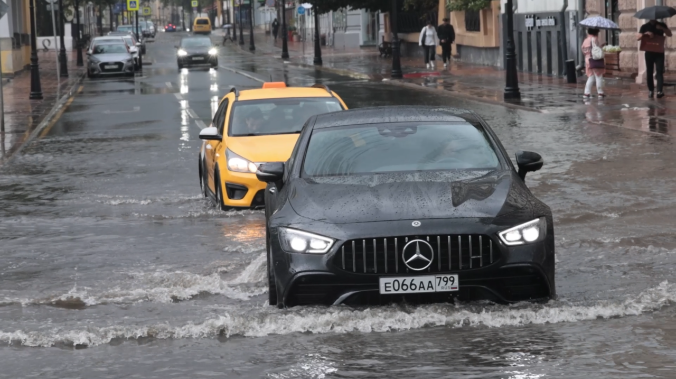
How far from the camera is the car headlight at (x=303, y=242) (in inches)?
299

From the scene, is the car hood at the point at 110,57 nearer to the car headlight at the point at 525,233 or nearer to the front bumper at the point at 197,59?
the front bumper at the point at 197,59

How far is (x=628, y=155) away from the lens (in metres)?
17.9

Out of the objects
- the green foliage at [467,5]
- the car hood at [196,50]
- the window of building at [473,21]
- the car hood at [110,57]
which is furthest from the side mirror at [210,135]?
the car hood at [196,50]

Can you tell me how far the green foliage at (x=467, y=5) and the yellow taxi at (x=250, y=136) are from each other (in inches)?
1284

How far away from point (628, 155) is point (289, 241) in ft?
36.3

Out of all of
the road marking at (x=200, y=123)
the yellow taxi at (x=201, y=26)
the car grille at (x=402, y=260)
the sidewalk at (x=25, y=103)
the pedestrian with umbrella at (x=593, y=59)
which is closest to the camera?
the car grille at (x=402, y=260)

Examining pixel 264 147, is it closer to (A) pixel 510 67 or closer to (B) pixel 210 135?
(B) pixel 210 135

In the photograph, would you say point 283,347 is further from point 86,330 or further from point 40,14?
point 40,14

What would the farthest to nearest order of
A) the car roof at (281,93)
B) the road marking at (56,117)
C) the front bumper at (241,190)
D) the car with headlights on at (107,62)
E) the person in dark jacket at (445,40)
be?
the car with headlights on at (107,62)
the person in dark jacket at (445,40)
the road marking at (56,117)
the car roof at (281,93)
the front bumper at (241,190)

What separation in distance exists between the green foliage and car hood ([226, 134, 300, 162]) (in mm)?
34281

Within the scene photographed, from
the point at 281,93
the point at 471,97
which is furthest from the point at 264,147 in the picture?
the point at 471,97

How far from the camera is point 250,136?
47.1 ft

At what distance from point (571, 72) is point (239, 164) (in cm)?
2314

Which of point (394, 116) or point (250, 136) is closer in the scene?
point (394, 116)
